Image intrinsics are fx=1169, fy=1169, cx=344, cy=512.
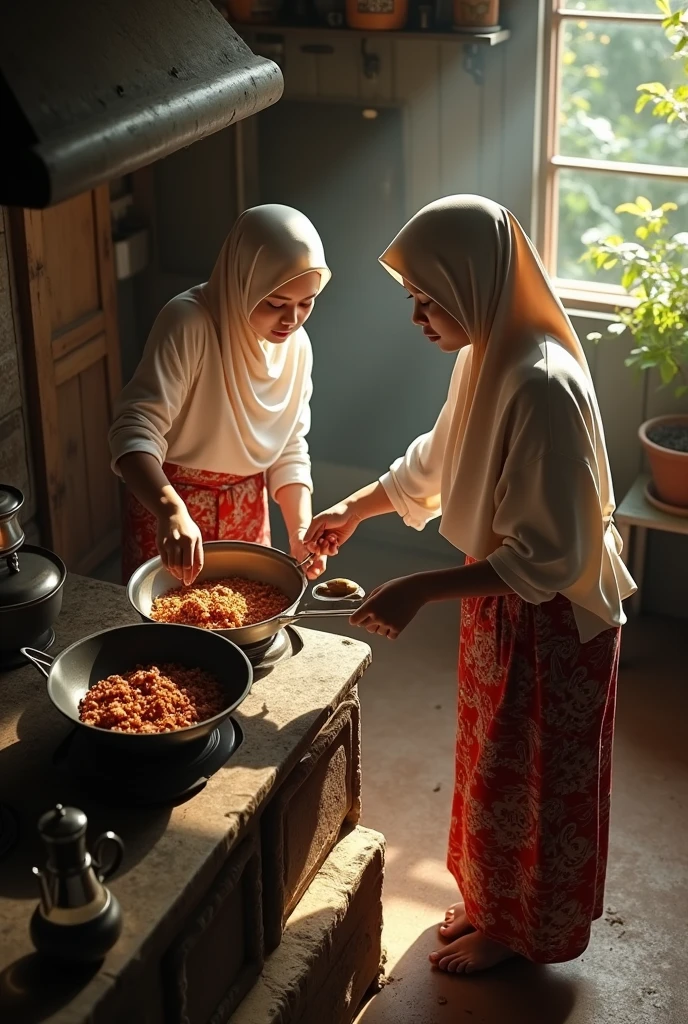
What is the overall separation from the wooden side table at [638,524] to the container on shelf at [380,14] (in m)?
1.61

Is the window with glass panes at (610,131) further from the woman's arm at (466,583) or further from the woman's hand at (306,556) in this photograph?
the woman's arm at (466,583)

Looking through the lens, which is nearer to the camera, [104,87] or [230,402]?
[104,87]

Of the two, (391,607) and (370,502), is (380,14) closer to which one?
(370,502)

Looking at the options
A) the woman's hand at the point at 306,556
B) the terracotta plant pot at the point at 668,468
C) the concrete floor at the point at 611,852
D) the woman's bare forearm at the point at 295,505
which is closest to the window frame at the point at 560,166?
the terracotta plant pot at the point at 668,468

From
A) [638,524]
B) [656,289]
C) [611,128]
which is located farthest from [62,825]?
[611,128]

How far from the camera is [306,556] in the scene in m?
2.50

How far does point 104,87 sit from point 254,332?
3.47 feet

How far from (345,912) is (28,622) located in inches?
31.8

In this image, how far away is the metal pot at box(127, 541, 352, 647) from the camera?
210 cm

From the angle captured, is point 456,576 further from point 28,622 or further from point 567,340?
point 28,622

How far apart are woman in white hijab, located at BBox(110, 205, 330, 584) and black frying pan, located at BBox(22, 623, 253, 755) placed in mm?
253

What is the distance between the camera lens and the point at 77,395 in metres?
3.83

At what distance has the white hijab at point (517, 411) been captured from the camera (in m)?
1.97

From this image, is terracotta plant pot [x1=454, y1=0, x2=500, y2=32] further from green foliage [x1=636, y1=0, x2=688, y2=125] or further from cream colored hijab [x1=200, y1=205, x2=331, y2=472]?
cream colored hijab [x1=200, y1=205, x2=331, y2=472]
